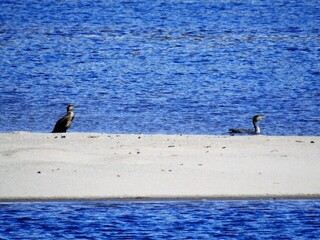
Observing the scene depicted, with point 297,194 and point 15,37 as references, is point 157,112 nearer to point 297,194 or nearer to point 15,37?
point 297,194

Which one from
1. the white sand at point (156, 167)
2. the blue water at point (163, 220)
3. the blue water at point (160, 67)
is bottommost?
the blue water at point (163, 220)

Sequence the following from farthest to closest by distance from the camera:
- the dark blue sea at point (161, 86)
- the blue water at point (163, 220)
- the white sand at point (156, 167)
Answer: the white sand at point (156, 167) < the dark blue sea at point (161, 86) < the blue water at point (163, 220)

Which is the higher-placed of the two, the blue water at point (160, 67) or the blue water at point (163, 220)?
the blue water at point (160, 67)

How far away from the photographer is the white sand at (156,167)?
43.5 feet

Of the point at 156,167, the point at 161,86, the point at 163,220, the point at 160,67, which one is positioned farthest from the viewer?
the point at 160,67

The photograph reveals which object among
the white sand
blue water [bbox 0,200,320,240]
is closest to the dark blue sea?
blue water [bbox 0,200,320,240]

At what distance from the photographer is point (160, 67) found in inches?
1341

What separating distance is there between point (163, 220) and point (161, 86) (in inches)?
654

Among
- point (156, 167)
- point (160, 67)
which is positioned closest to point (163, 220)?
point (156, 167)

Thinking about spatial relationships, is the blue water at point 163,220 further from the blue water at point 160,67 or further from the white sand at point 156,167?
the blue water at point 160,67

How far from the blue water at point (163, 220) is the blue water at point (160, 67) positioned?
7.35 meters

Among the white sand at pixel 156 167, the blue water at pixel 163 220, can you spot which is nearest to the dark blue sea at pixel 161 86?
the blue water at pixel 163 220

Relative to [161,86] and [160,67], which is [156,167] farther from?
[160,67]

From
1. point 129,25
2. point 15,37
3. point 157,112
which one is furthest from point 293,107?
point 129,25
